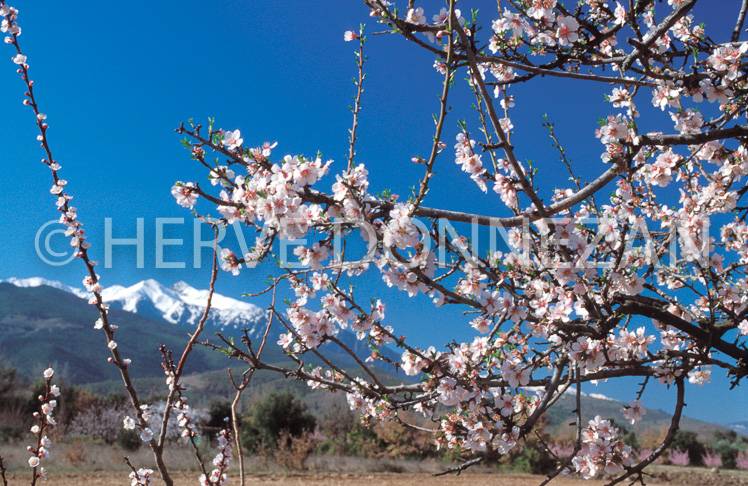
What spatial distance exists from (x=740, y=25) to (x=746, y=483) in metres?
13.4

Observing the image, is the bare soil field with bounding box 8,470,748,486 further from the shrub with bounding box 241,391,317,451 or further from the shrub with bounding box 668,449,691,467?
the shrub with bounding box 241,391,317,451

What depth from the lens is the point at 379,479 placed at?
11.6 m

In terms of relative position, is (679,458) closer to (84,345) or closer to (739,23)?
(739,23)

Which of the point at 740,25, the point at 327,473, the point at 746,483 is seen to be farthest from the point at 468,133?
the point at 746,483

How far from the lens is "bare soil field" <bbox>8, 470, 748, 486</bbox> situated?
34.3 ft

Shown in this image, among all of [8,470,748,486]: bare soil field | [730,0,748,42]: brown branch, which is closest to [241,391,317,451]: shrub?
[8,470,748,486]: bare soil field

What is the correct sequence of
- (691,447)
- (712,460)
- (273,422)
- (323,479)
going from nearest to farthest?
1. (323,479)
2. (273,422)
3. (712,460)
4. (691,447)

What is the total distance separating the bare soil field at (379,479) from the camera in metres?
10.5

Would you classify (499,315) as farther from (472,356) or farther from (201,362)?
(201,362)

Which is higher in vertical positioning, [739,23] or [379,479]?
[739,23]

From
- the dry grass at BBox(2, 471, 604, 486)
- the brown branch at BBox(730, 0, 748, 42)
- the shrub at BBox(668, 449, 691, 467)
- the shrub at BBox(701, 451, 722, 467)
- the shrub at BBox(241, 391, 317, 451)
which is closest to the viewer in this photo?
the brown branch at BBox(730, 0, 748, 42)

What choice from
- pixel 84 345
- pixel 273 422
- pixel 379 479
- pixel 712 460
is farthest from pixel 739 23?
pixel 84 345

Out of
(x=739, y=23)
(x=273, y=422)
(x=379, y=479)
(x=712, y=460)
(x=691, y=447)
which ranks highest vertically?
(x=739, y=23)

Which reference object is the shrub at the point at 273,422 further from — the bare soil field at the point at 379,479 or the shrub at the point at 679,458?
the shrub at the point at 679,458
